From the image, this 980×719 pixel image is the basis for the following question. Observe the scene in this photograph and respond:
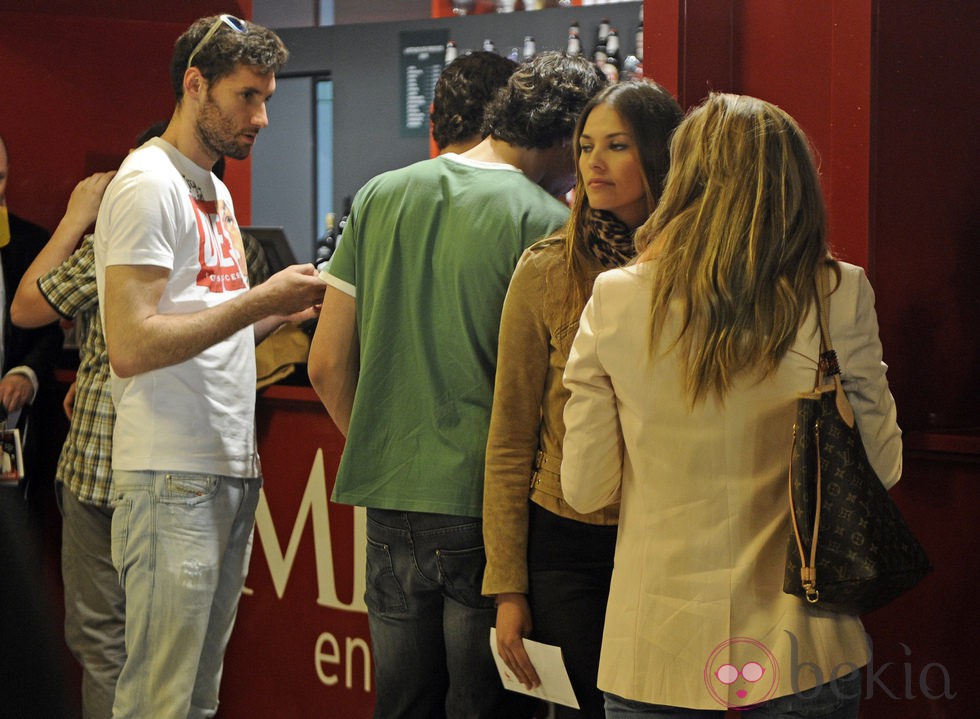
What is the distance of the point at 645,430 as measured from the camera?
5.06 ft

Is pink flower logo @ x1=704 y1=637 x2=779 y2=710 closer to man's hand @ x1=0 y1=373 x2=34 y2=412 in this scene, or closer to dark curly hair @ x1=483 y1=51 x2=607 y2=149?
dark curly hair @ x1=483 y1=51 x2=607 y2=149

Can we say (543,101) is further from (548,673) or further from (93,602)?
(93,602)

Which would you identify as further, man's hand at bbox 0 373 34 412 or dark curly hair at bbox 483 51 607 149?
man's hand at bbox 0 373 34 412

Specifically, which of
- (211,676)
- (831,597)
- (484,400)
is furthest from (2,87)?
(831,597)

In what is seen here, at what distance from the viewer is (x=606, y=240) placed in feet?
6.04

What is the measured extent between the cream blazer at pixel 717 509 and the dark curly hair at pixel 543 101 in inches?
22.2

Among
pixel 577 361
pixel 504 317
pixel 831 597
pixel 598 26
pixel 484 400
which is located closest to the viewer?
pixel 831 597

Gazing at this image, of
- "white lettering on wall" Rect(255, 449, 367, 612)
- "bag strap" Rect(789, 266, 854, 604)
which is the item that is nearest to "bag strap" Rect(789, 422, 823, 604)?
"bag strap" Rect(789, 266, 854, 604)

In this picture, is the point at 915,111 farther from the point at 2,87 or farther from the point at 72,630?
the point at 2,87

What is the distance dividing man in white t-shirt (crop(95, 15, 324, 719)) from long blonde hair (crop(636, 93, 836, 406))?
101 cm

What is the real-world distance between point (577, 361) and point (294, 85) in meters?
5.97

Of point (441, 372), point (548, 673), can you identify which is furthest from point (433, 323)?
point (548, 673)

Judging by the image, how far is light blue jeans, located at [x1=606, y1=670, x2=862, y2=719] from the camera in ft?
4.94

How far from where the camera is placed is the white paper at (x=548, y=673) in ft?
5.90
